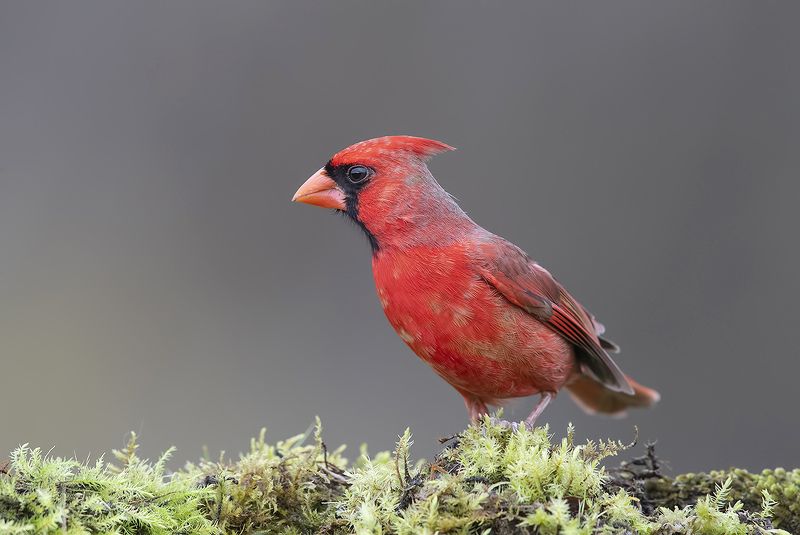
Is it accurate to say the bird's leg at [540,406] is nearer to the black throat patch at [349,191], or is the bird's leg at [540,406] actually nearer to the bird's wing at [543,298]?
the bird's wing at [543,298]

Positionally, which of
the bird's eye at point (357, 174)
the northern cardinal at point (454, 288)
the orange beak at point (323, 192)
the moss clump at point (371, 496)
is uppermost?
the bird's eye at point (357, 174)

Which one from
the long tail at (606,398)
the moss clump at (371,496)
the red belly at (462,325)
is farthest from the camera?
the long tail at (606,398)

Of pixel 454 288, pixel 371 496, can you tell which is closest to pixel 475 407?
pixel 454 288

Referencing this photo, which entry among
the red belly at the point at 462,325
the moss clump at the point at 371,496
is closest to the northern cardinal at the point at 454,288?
the red belly at the point at 462,325

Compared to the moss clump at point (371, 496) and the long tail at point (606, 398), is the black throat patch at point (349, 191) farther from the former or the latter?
the long tail at point (606, 398)

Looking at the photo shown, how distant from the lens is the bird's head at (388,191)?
385cm

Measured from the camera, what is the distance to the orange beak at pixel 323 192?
13.0 feet

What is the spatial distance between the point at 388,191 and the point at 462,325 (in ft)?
2.41

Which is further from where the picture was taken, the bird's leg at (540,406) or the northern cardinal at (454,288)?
the bird's leg at (540,406)

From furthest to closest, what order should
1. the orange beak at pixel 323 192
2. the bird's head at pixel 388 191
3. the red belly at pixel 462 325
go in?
the orange beak at pixel 323 192, the bird's head at pixel 388 191, the red belly at pixel 462 325

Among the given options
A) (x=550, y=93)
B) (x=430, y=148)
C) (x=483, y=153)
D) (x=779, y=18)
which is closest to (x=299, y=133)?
(x=483, y=153)

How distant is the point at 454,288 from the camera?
3.61 meters

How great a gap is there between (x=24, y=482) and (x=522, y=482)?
135 cm

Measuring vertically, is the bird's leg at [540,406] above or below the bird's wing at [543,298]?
below
